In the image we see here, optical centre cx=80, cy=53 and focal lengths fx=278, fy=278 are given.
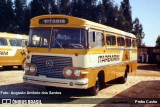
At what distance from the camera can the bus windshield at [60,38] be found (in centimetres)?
1003

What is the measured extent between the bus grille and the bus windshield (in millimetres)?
470

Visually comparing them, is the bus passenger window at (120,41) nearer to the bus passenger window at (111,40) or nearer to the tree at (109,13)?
the bus passenger window at (111,40)

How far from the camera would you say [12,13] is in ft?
253

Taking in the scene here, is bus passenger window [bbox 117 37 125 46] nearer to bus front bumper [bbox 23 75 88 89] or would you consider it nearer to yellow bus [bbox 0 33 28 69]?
bus front bumper [bbox 23 75 88 89]

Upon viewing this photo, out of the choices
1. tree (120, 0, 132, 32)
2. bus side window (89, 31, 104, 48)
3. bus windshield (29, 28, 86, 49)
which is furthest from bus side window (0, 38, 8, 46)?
tree (120, 0, 132, 32)

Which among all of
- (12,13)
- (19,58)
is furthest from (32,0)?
(19,58)

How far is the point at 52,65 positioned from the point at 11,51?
35.1 feet

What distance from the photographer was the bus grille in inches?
389

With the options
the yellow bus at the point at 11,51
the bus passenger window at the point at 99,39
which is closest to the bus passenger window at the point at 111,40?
the bus passenger window at the point at 99,39

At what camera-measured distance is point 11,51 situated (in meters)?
19.9

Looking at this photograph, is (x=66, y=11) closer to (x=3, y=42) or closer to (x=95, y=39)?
(x=3, y=42)

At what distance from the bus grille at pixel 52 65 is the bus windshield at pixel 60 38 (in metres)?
0.47

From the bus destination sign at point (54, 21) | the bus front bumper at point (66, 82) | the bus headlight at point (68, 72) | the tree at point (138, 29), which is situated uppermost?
the tree at point (138, 29)

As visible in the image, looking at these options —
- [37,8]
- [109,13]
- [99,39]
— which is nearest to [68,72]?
[99,39]
